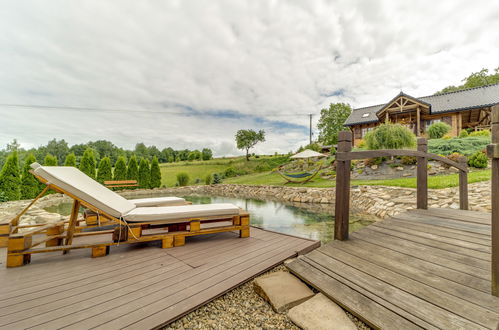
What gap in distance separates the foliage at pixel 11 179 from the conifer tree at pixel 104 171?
3.68 metres

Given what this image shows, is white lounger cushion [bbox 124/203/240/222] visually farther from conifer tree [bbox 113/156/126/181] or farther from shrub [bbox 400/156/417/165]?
conifer tree [bbox 113/156/126/181]

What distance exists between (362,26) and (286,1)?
7.77 feet

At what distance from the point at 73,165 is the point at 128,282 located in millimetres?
11274

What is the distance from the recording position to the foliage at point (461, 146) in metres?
8.70

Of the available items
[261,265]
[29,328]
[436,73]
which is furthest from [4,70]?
[436,73]

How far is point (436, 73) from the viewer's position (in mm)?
12156

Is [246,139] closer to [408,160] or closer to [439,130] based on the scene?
[439,130]

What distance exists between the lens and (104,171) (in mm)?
11148

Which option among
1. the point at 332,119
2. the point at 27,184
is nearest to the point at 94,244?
the point at 27,184

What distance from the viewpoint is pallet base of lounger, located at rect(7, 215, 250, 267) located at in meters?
1.78

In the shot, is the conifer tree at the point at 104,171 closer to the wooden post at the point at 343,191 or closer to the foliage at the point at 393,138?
the wooden post at the point at 343,191

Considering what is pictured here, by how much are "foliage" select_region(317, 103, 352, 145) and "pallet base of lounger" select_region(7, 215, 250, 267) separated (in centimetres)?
2514

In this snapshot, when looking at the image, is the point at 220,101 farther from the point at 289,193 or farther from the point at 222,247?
the point at 222,247

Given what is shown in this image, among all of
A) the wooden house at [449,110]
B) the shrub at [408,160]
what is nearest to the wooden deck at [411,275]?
the shrub at [408,160]
